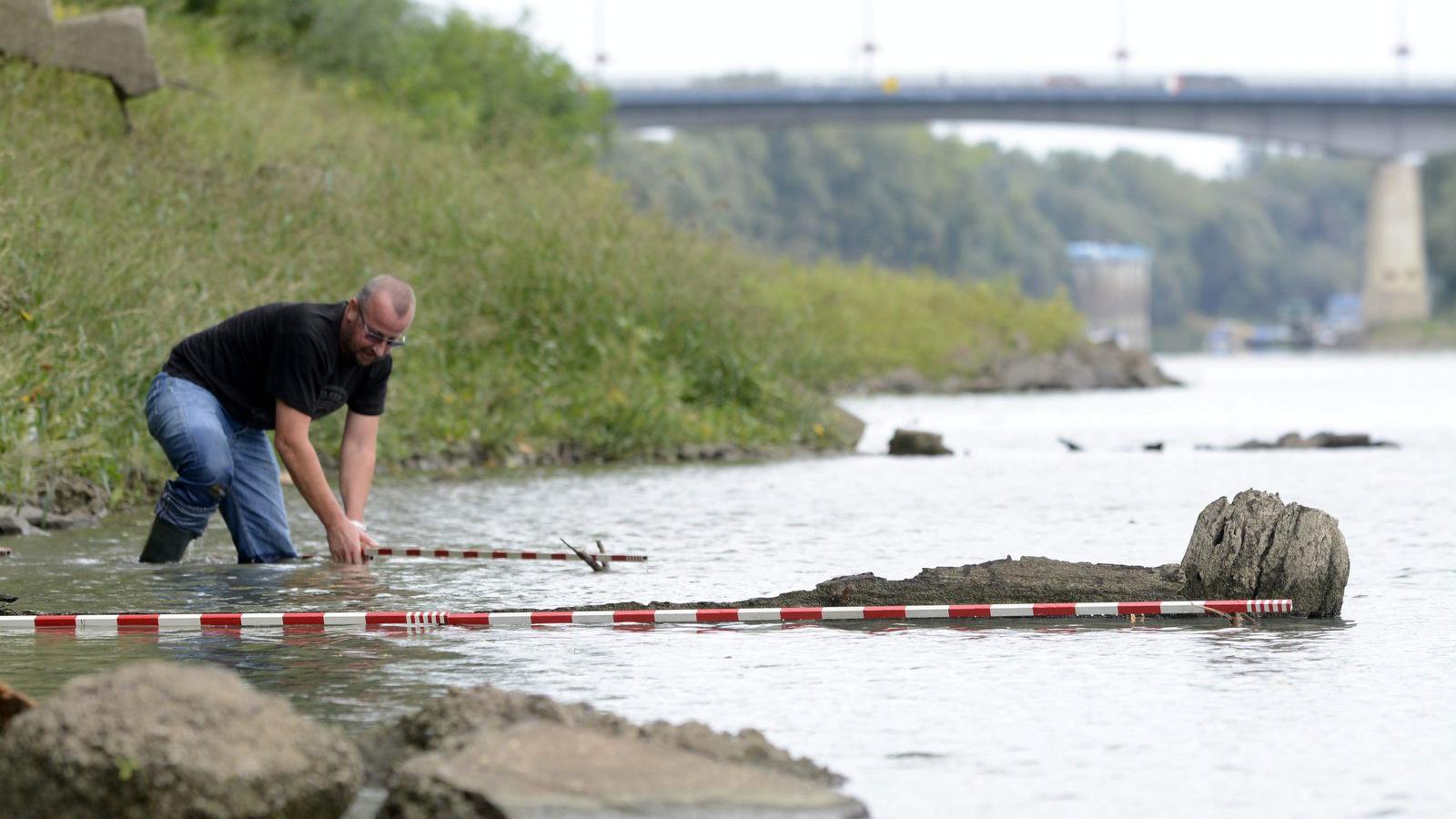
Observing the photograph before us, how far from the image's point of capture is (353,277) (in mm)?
17750

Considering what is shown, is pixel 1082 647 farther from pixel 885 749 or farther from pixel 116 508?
pixel 116 508

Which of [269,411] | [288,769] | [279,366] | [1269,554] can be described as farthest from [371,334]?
[288,769]

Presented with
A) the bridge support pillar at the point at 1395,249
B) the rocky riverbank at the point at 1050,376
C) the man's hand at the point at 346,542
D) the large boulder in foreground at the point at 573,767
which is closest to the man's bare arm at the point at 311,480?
the man's hand at the point at 346,542

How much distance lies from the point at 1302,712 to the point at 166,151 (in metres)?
14.9

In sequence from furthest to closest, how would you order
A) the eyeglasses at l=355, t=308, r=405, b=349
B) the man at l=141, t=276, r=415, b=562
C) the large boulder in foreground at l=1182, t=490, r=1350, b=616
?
1. the man at l=141, t=276, r=415, b=562
2. the eyeglasses at l=355, t=308, r=405, b=349
3. the large boulder in foreground at l=1182, t=490, r=1350, b=616

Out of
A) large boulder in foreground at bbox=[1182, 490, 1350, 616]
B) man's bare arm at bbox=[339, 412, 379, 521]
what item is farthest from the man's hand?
large boulder in foreground at bbox=[1182, 490, 1350, 616]

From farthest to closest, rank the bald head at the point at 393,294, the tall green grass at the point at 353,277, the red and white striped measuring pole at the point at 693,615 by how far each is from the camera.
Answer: the tall green grass at the point at 353,277, the bald head at the point at 393,294, the red and white striped measuring pole at the point at 693,615

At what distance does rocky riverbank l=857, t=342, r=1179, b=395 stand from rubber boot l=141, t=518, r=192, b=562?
100 feet

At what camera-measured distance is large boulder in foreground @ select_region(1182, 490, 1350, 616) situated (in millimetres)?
8398

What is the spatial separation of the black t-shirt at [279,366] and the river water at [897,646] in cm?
87

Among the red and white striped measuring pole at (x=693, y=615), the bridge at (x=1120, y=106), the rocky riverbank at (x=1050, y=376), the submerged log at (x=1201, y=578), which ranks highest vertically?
the bridge at (x=1120, y=106)

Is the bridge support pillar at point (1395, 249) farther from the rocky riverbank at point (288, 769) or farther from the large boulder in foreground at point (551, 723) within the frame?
the rocky riverbank at point (288, 769)

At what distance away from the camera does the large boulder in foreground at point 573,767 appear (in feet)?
15.3

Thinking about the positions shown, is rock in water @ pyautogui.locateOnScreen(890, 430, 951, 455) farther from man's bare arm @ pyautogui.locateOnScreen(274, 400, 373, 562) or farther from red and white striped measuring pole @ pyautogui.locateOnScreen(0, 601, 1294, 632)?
red and white striped measuring pole @ pyautogui.locateOnScreen(0, 601, 1294, 632)
